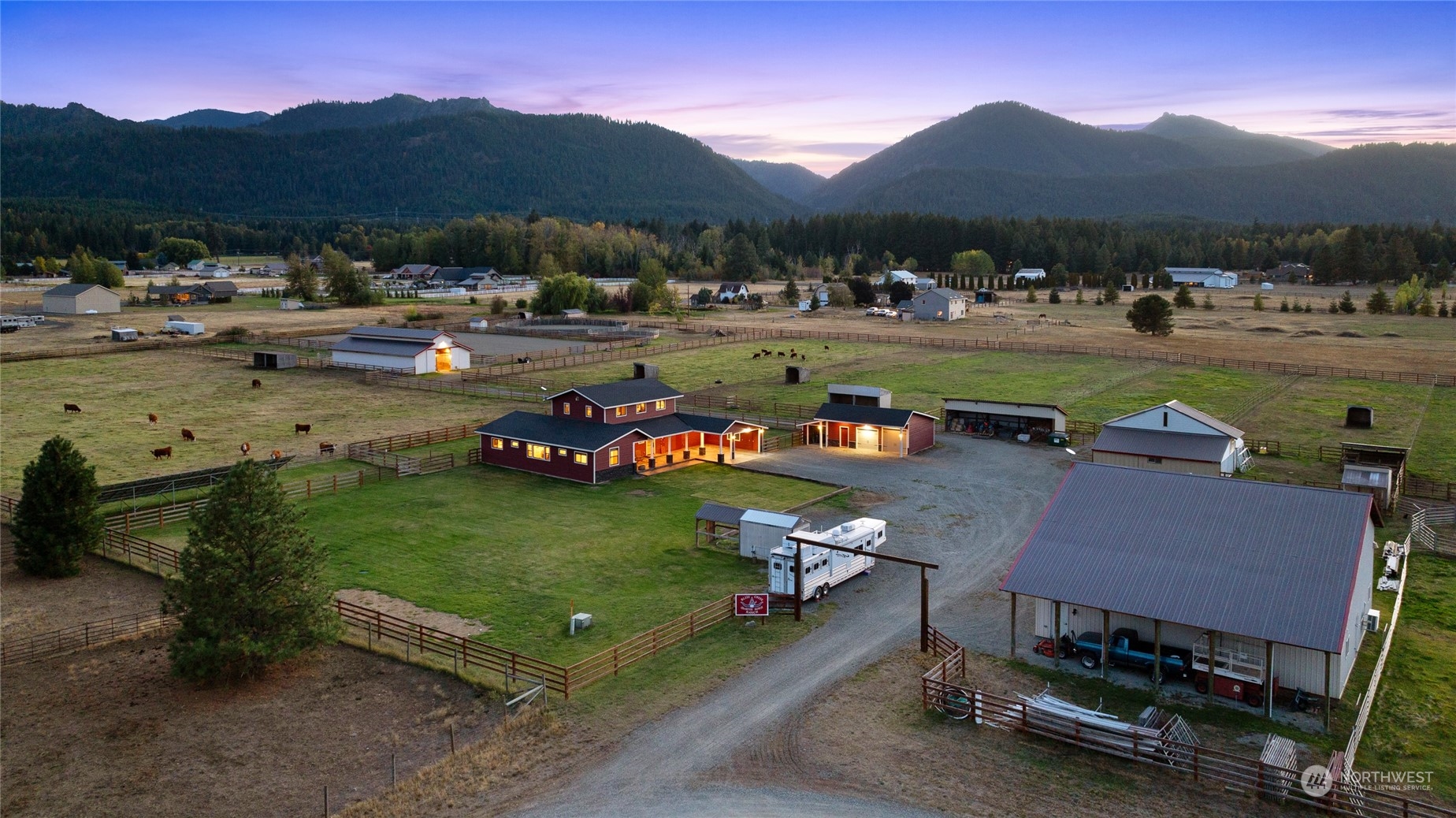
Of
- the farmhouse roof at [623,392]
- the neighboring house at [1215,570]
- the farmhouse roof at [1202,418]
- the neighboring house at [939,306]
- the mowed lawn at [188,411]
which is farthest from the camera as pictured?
the neighboring house at [939,306]

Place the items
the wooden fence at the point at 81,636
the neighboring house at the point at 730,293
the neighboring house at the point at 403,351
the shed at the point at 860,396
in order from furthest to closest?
1. the neighboring house at the point at 730,293
2. the neighboring house at the point at 403,351
3. the shed at the point at 860,396
4. the wooden fence at the point at 81,636

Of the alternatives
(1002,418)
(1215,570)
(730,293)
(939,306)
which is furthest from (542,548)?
(730,293)

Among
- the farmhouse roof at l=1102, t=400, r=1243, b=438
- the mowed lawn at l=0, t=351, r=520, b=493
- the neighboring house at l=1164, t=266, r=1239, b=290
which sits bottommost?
the mowed lawn at l=0, t=351, r=520, b=493

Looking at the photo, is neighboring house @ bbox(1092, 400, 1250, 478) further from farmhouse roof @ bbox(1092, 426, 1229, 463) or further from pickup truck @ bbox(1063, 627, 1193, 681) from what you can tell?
pickup truck @ bbox(1063, 627, 1193, 681)

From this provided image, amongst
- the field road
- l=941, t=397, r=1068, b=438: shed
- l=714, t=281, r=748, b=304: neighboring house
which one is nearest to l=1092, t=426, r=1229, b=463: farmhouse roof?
the field road

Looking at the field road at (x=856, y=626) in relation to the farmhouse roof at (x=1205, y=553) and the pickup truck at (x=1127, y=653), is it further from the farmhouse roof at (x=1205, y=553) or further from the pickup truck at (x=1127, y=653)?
the farmhouse roof at (x=1205, y=553)

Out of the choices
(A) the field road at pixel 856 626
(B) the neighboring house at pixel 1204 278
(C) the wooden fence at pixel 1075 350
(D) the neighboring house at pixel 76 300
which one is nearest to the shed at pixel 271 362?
(C) the wooden fence at pixel 1075 350

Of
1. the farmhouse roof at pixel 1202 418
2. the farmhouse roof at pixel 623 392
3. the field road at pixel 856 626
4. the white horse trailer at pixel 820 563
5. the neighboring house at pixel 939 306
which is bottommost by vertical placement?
the field road at pixel 856 626
